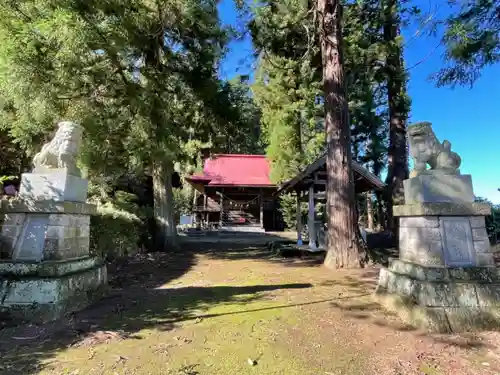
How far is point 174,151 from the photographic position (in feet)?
30.8

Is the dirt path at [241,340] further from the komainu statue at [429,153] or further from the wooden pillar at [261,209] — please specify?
the wooden pillar at [261,209]

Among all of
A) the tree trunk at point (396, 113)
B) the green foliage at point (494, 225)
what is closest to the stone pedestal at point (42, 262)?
the tree trunk at point (396, 113)

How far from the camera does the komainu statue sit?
13.8 ft

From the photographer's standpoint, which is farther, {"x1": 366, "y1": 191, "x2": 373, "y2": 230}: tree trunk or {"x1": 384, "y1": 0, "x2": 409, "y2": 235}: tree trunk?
{"x1": 366, "y1": 191, "x2": 373, "y2": 230}: tree trunk

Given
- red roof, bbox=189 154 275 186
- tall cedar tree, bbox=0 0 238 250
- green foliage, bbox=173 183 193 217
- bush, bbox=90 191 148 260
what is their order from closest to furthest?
tall cedar tree, bbox=0 0 238 250, bush, bbox=90 191 148 260, red roof, bbox=189 154 275 186, green foliage, bbox=173 183 193 217

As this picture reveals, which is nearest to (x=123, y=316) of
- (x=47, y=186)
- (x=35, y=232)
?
(x=35, y=232)

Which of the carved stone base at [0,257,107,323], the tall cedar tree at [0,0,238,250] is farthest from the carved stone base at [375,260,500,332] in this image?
the tall cedar tree at [0,0,238,250]

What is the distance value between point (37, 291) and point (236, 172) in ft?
66.6

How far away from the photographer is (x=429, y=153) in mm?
4293

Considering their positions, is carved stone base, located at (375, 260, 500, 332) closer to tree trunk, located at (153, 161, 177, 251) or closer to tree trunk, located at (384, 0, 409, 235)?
tree trunk, located at (384, 0, 409, 235)

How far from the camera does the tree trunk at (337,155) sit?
306 inches

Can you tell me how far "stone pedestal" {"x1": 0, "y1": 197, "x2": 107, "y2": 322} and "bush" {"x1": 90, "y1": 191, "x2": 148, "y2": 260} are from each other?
12.8ft

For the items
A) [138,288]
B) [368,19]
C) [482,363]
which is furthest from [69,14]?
[368,19]

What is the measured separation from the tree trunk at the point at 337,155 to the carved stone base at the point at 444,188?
12.1 ft
